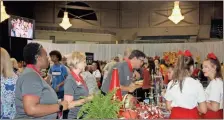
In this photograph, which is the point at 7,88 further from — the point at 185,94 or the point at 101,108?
the point at 185,94

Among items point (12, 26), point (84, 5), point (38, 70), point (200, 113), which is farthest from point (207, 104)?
point (84, 5)

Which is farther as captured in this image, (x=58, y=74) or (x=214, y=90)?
(x=58, y=74)

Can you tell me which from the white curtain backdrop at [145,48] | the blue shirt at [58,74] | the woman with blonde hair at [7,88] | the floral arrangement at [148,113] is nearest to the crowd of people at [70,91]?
the woman with blonde hair at [7,88]

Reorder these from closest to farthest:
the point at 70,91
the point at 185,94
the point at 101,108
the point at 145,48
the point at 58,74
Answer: the point at 101,108 → the point at 185,94 → the point at 70,91 → the point at 58,74 → the point at 145,48

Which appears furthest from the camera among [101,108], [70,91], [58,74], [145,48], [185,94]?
[145,48]

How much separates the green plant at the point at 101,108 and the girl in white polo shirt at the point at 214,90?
806mm

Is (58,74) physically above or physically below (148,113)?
above

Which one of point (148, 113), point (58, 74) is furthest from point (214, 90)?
point (58, 74)

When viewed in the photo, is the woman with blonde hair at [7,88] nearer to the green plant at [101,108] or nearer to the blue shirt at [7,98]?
the blue shirt at [7,98]

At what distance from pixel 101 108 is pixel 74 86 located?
2.26 feet

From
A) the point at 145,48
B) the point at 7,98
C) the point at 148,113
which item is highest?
the point at 145,48

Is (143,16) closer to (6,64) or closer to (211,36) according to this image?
(211,36)

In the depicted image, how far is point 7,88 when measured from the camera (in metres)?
2.50

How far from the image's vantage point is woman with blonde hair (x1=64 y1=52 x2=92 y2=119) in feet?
8.36
